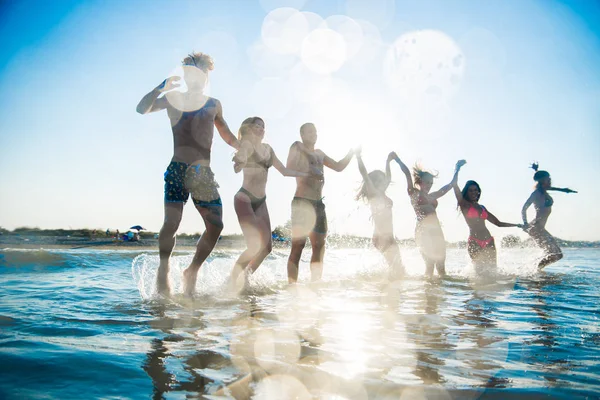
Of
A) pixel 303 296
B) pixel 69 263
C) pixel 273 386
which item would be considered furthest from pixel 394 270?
pixel 69 263

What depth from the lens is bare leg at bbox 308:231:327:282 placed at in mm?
6027

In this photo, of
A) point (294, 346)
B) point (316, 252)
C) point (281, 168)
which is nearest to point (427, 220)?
point (316, 252)

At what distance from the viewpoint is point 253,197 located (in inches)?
199

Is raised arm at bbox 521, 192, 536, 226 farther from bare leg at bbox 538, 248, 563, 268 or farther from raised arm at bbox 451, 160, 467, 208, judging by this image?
raised arm at bbox 451, 160, 467, 208

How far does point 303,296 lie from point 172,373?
2917mm

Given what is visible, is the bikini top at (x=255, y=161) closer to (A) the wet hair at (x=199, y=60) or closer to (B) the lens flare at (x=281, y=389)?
(A) the wet hair at (x=199, y=60)

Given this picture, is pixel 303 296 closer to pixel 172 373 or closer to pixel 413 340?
pixel 413 340

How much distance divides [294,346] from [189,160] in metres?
2.67

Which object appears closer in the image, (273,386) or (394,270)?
(273,386)

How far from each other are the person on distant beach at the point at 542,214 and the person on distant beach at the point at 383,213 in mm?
3530

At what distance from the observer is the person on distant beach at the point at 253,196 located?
4.88 metres

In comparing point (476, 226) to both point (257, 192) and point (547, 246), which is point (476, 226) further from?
point (257, 192)

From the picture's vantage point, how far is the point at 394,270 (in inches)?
284

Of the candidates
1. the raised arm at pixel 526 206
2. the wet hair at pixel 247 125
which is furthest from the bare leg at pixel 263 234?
the raised arm at pixel 526 206
